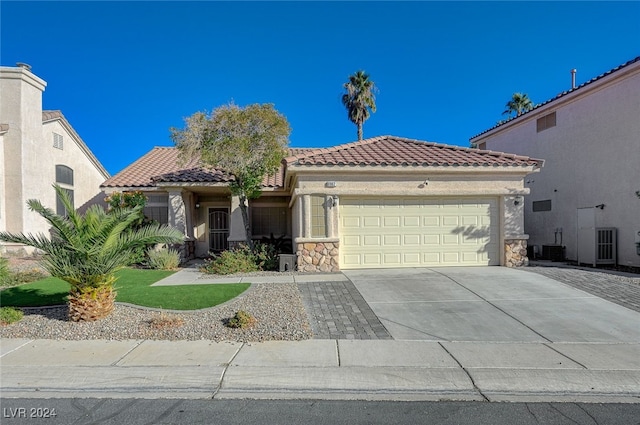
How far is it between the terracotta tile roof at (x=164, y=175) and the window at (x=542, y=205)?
1107 cm

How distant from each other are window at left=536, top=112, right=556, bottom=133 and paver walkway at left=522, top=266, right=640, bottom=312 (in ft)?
22.6

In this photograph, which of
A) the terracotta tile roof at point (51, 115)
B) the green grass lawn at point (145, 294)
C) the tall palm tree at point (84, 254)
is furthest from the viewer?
the terracotta tile roof at point (51, 115)

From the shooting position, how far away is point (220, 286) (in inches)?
376

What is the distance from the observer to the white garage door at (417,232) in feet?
39.6

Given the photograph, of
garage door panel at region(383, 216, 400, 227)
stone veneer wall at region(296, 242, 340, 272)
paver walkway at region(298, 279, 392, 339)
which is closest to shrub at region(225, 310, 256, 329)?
paver walkway at region(298, 279, 392, 339)

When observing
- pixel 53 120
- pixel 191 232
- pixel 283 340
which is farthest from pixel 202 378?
pixel 53 120

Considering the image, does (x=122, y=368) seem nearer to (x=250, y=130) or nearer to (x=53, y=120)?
(x=250, y=130)

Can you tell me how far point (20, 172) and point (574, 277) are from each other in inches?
821

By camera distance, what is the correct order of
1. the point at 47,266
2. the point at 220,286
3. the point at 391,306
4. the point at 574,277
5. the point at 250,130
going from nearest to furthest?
the point at 47,266
the point at 391,306
the point at 220,286
the point at 574,277
the point at 250,130

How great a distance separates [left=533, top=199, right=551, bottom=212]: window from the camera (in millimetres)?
15750

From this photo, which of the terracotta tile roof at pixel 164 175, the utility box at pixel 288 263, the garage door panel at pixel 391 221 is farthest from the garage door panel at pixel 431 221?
the terracotta tile roof at pixel 164 175

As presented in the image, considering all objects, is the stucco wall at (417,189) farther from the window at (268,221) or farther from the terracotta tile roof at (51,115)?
the terracotta tile roof at (51,115)

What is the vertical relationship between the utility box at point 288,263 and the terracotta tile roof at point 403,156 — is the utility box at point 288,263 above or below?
below

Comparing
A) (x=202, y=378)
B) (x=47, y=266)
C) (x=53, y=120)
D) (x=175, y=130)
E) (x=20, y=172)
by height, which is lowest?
(x=202, y=378)
